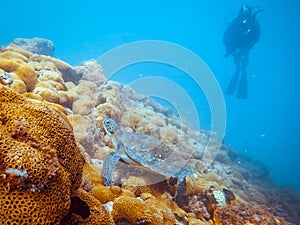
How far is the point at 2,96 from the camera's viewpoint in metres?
1.77

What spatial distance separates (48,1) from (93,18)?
26469 mm

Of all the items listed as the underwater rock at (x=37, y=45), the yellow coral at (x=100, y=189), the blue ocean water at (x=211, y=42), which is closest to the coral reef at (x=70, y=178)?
the yellow coral at (x=100, y=189)

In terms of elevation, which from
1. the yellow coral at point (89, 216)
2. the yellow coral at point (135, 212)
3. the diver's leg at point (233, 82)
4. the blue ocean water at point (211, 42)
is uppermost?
the blue ocean water at point (211, 42)

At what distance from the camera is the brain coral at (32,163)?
4.34ft

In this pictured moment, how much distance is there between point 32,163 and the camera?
1.40 m

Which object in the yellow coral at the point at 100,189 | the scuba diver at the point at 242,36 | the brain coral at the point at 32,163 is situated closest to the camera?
the brain coral at the point at 32,163

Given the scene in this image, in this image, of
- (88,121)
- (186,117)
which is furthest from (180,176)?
(186,117)

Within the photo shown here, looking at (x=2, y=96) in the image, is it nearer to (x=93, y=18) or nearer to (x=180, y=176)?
(x=180, y=176)

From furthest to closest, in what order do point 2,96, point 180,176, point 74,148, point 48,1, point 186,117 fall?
1. point 48,1
2. point 186,117
3. point 180,176
4. point 74,148
5. point 2,96

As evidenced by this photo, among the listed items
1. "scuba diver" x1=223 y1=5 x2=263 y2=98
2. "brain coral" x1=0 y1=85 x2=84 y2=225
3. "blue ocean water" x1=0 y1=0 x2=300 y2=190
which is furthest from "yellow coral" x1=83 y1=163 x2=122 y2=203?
"blue ocean water" x1=0 y1=0 x2=300 y2=190

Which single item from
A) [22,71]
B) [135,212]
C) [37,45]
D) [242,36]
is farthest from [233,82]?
[135,212]

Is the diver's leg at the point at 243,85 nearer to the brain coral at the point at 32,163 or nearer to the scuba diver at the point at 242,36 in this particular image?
the scuba diver at the point at 242,36

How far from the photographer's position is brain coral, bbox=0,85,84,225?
4.34 feet

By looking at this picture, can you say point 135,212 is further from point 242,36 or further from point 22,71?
point 242,36
